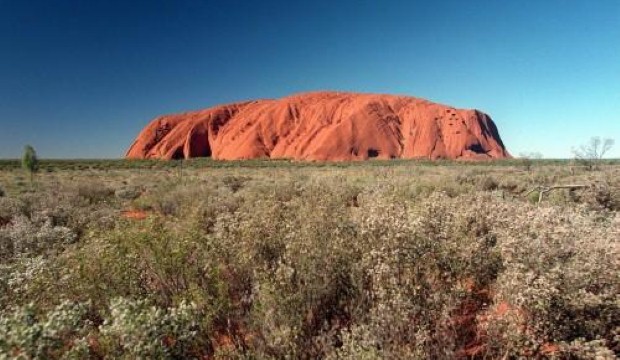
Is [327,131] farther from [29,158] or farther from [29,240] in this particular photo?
[29,240]

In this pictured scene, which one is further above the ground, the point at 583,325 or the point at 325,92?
the point at 325,92

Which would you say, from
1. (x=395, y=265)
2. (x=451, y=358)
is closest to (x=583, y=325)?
(x=451, y=358)

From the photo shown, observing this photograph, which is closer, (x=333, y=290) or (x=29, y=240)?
(x=333, y=290)

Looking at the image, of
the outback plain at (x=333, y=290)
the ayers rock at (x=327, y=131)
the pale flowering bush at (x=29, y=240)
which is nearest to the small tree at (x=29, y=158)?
the pale flowering bush at (x=29, y=240)

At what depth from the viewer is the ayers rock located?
266ft

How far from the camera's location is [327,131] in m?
83.2

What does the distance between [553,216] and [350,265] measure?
10.4 feet

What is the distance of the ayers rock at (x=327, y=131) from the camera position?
81125mm

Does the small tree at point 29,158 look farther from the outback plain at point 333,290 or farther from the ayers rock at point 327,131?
the ayers rock at point 327,131

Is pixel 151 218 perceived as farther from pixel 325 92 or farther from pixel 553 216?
pixel 325 92

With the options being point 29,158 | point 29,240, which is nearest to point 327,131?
point 29,158

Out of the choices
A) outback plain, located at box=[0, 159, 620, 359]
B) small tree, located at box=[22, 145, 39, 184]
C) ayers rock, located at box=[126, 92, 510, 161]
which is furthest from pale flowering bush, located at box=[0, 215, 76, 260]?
ayers rock, located at box=[126, 92, 510, 161]

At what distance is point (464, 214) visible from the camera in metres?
5.14

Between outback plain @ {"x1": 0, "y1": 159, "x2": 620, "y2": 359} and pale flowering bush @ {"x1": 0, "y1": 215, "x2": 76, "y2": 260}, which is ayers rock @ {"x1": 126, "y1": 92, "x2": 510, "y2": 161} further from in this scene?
outback plain @ {"x1": 0, "y1": 159, "x2": 620, "y2": 359}
